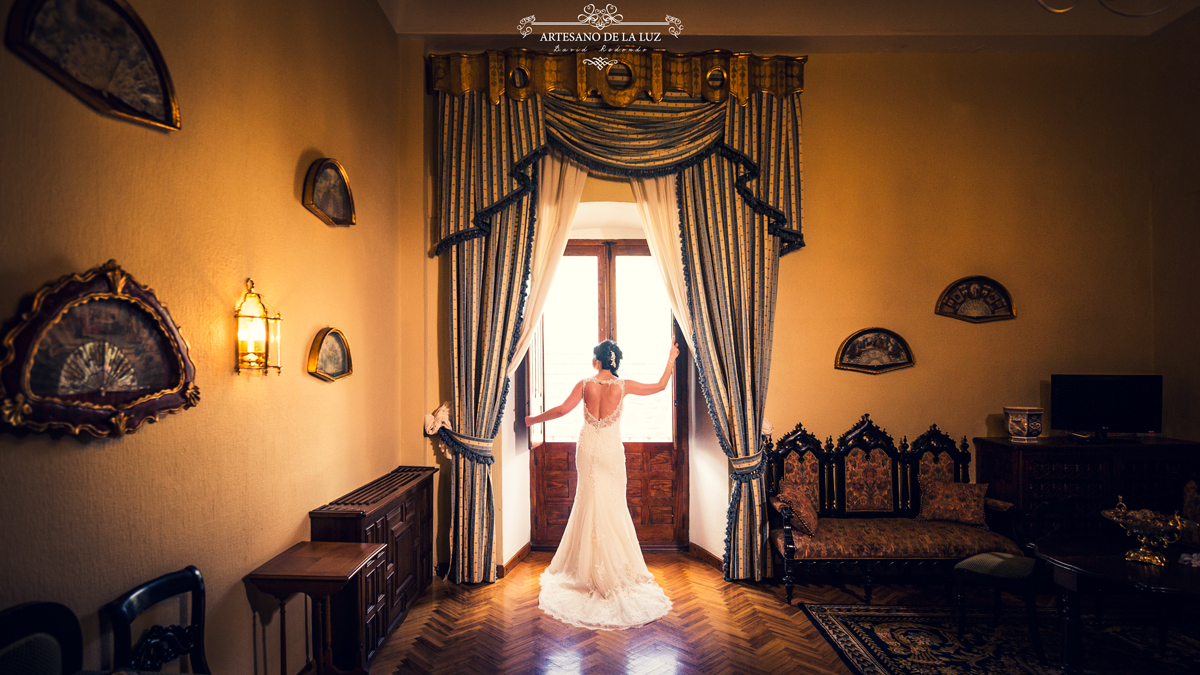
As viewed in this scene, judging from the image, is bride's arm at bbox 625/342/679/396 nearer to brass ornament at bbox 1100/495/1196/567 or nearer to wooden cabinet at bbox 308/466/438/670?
wooden cabinet at bbox 308/466/438/670

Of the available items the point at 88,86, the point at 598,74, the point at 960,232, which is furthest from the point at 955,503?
the point at 88,86

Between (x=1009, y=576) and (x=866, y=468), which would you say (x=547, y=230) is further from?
(x=1009, y=576)

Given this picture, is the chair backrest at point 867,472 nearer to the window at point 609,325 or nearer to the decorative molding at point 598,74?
the window at point 609,325

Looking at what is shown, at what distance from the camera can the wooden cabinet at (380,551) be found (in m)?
3.18

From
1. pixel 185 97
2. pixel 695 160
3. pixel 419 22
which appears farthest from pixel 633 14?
pixel 185 97

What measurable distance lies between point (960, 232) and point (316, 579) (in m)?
5.41

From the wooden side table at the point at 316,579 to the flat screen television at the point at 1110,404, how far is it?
5.29 m

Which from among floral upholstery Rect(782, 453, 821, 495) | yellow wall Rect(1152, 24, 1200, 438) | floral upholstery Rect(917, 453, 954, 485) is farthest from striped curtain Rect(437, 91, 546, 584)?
yellow wall Rect(1152, 24, 1200, 438)

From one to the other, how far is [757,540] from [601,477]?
4.61ft

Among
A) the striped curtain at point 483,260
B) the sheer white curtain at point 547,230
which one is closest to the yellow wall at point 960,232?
the sheer white curtain at point 547,230

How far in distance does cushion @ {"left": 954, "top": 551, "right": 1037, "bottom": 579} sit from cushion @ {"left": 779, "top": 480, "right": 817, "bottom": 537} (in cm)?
96

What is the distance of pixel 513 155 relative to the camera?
4734 millimetres

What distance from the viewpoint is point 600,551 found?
4.30 metres

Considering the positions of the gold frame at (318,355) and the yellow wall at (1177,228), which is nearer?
the gold frame at (318,355)
